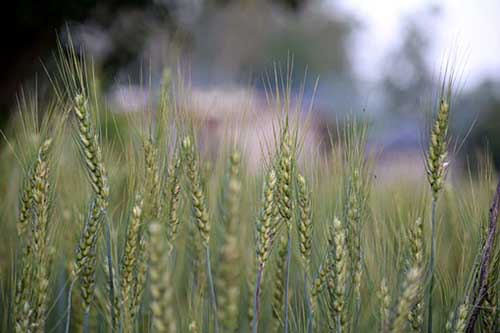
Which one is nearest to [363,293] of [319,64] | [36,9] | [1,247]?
[1,247]

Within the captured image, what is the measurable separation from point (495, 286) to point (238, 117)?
0.70m

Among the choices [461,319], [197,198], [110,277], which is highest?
[197,198]

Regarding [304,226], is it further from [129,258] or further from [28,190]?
[28,190]

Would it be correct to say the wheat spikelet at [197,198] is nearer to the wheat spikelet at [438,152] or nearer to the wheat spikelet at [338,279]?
the wheat spikelet at [338,279]

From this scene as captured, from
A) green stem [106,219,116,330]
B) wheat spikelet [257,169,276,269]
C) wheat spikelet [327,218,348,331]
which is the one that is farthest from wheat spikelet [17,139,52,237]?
wheat spikelet [327,218,348,331]

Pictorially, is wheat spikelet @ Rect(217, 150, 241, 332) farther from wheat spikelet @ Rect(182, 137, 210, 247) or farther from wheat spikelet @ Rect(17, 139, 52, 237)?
wheat spikelet @ Rect(17, 139, 52, 237)

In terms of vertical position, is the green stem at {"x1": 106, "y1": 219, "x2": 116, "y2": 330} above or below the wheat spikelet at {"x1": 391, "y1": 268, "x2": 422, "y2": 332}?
above

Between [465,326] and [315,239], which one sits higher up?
[315,239]

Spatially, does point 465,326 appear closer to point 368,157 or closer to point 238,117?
point 368,157

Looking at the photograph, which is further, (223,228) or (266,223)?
(266,223)

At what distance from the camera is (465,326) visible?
47.5 inches

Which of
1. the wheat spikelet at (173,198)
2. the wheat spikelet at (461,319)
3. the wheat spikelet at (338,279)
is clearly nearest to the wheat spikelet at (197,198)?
the wheat spikelet at (173,198)

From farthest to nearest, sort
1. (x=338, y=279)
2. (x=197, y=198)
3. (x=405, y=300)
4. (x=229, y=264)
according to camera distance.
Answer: (x=197, y=198) < (x=338, y=279) < (x=405, y=300) < (x=229, y=264)

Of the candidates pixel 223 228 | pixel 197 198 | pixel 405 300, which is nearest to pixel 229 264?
pixel 223 228
